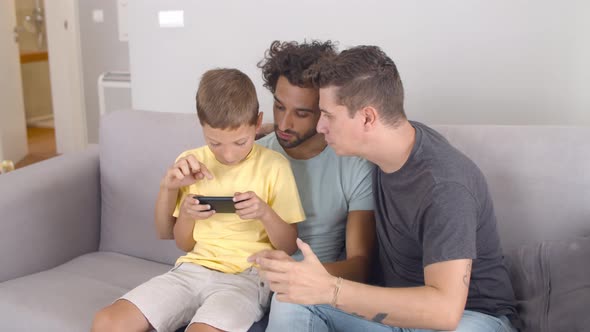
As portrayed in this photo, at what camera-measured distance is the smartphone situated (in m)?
1.43

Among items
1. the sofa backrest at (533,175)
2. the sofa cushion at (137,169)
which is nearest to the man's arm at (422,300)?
the sofa backrest at (533,175)

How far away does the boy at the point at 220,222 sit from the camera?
4.75 feet

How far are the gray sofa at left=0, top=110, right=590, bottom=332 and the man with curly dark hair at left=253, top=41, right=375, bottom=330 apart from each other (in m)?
0.33

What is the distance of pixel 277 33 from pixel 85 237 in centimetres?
118

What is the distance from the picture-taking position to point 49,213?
1.96 metres

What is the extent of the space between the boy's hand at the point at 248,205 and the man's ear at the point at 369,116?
1.06ft

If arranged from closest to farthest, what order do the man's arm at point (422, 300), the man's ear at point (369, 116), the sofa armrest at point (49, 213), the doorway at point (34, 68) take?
the man's arm at point (422, 300), the man's ear at point (369, 116), the sofa armrest at point (49, 213), the doorway at point (34, 68)

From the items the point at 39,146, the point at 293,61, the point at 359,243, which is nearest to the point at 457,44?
the point at 293,61

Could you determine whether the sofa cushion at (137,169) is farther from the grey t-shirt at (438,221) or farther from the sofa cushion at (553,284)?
the sofa cushion at (553,284)

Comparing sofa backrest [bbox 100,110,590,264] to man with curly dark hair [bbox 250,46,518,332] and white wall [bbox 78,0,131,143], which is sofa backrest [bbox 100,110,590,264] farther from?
white wall [bbox 78,0,131,143]

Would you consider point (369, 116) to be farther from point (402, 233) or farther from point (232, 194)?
point (232, 194)

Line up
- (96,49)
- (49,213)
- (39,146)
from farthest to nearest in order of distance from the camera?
(39,146), (96,49), (49,213)

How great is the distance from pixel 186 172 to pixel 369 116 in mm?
483

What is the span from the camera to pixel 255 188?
1.59 metres
